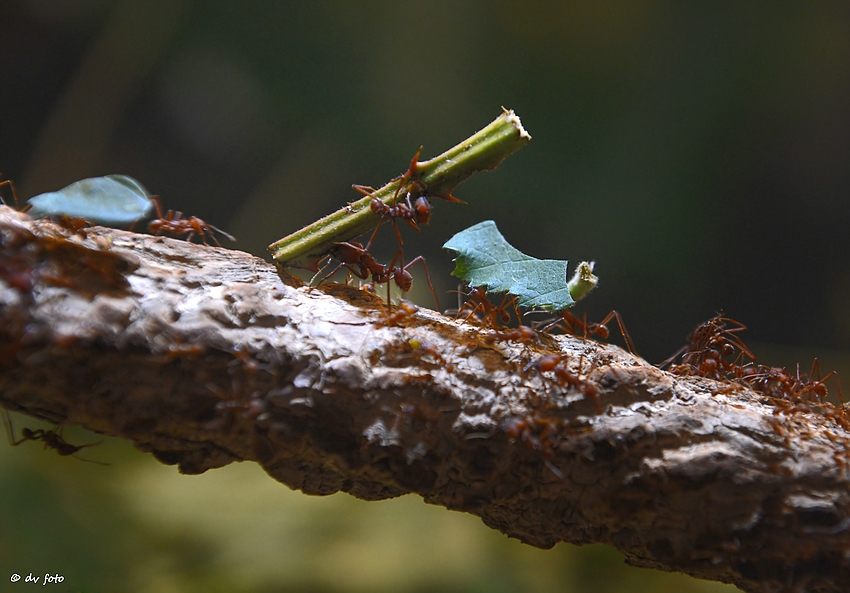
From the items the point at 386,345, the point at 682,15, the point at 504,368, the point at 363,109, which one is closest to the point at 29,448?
the point at 386,345

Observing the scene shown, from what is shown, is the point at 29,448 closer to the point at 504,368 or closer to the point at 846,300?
the point at 504,368

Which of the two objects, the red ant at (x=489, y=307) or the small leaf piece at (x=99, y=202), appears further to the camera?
the red ant at (x=489, y=307)

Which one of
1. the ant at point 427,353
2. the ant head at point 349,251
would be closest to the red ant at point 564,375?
the ant at point 427,353

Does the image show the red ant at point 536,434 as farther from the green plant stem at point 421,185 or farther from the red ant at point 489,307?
the green plant stem at point 421,185

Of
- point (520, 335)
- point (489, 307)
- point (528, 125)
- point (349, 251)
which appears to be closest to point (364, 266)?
point (349, 251)

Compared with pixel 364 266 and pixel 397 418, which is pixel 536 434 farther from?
pixel 364 266

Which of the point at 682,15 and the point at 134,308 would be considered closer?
the point at 134,308
